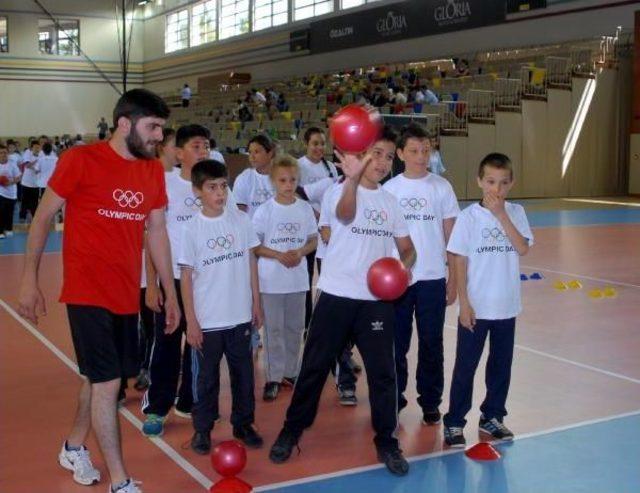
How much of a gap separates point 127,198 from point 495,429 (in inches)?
104

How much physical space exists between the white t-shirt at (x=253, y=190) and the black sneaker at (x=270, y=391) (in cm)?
163

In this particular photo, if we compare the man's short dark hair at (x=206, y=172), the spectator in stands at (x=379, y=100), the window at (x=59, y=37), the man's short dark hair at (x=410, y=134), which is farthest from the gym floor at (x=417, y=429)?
the window at (x=59, y=37)

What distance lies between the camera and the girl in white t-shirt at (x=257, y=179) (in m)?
6.79

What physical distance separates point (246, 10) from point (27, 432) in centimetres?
3746

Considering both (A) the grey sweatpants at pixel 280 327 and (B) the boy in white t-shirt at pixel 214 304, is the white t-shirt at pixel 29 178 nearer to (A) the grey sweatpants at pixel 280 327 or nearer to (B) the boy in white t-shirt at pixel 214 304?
(A) the grey sweatpants at pixel 280 327

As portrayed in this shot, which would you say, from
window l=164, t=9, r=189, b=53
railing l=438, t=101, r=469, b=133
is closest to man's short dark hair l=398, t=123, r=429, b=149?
railing l=438, t=101, r=469, b=133

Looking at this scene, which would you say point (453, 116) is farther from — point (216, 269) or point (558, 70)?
point (216, 269)

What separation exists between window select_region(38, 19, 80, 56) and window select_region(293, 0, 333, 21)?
569 inches

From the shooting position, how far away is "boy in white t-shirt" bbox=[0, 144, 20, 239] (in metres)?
16.7

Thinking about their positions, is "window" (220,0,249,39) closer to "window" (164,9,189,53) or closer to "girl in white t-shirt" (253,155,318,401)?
"window" (164,9,189,53)

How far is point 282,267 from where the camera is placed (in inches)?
231

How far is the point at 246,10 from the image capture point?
40062 mm

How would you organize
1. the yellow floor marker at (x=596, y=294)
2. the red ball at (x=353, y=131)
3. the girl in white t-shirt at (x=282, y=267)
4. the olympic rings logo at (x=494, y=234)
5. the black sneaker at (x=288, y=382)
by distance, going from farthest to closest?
1. the yellow floor marker at (x=596, y=294)
2. the black sneaker at (x=288, y=382)
3. the girl in white t-shirt at (x=282, y=267)
4. the olympic rings logo at (x=494, y=234)
5. the red ball at (x=353, y=131)

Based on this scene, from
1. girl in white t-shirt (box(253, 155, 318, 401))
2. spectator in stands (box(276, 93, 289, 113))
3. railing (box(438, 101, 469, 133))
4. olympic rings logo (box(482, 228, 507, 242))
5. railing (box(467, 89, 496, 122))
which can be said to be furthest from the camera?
spectator in stands (box(276, 93, 289, 113))
